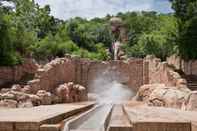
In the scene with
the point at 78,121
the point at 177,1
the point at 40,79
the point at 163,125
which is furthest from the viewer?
the point at 177,1

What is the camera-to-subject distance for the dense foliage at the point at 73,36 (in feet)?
90.8

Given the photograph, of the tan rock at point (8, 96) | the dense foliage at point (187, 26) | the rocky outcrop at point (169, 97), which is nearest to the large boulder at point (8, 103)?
the tan rock at point (8, 96)

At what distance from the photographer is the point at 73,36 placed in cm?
5500

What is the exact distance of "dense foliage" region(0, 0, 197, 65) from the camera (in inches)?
1090

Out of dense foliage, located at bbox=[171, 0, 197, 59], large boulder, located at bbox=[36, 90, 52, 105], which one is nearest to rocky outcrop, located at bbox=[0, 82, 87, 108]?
large boulder, located at bbox=[36, 90, 52, 105]

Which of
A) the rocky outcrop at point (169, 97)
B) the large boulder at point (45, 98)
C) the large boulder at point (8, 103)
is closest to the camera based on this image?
the rocky outcrop at point (169, 97)

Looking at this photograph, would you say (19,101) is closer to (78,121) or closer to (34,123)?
(78,121)

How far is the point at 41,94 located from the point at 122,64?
1203 centimetres

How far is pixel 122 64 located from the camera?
32438 mm

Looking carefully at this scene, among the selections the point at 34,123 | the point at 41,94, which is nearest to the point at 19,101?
the point at 41,94

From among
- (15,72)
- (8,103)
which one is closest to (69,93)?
(15,72)

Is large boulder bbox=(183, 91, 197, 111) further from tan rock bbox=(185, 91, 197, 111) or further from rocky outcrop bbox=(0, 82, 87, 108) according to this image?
rocky outcrop bbox=(0, 82, 87, 108)

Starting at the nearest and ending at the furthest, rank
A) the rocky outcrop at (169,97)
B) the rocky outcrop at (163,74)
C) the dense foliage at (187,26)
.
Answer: the rocky outcrop at (169,97), the rocky outcrop at (163,74), the dense foliage at (187,26)

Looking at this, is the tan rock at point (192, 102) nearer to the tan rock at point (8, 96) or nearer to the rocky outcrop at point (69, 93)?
the tan rock at point (8, 96)
